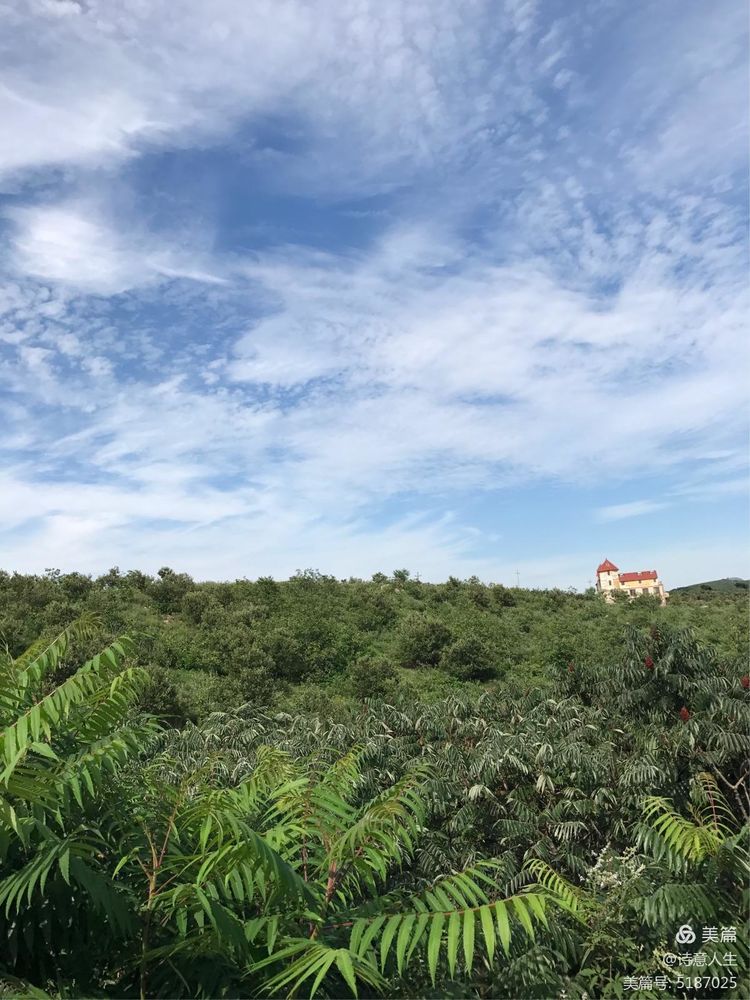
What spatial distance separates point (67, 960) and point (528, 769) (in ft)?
24.4

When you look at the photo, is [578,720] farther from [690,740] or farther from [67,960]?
[67,960]

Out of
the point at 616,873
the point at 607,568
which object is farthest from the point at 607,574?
the point at 616,873

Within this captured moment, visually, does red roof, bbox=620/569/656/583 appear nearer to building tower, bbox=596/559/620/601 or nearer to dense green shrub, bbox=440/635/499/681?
building tower, bbox=596/559/620/601

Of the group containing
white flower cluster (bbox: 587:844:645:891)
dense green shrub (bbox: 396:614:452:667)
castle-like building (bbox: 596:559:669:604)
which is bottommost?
white flower cluster (bbox: 587:844:645:891)

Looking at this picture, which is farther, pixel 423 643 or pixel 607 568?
pixel 607 568

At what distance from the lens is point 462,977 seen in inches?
148

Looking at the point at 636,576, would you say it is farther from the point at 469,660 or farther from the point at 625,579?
the point at 469,660

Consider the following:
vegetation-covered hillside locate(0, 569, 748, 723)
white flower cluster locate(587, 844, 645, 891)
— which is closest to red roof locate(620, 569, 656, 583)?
vegetation-covered hillside locate(0, 569, 748, 723)

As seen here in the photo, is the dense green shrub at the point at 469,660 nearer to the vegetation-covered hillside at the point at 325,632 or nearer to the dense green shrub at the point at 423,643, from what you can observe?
the vegetation-covered hillside at the point at 325,632

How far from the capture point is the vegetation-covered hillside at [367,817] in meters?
2.77

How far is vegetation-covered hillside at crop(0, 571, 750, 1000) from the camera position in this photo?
277 cm

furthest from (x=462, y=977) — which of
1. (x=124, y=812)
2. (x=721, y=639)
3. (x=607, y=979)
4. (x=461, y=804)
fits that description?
(x=721, y=639)

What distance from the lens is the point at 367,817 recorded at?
10.2ft

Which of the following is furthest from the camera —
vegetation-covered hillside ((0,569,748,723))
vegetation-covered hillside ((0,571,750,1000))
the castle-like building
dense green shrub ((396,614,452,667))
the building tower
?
the building tower
